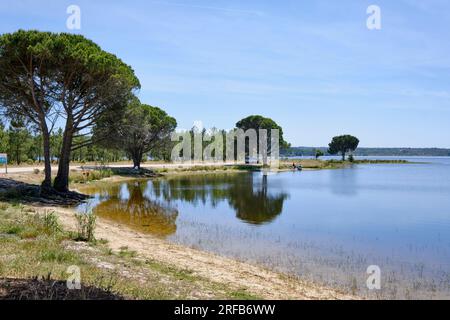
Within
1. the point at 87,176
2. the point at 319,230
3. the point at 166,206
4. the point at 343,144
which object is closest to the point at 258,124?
the point at 87,176

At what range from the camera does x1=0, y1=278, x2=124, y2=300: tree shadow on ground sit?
6.56 metres

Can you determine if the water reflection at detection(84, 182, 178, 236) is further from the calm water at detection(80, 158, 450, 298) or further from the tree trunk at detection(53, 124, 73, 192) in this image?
the tree trunk at detection(53, 124, 73, 192)

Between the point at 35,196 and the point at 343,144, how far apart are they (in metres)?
164

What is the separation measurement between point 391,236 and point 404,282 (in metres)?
8.47

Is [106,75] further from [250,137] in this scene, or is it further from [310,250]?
[250,137]

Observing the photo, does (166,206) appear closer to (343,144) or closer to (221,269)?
(221,269)

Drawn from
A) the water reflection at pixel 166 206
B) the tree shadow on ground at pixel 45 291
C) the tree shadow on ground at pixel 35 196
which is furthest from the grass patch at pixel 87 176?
A: the tree shadow on ground at pixel 45 291

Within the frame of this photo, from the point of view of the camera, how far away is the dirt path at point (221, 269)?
1100 cm

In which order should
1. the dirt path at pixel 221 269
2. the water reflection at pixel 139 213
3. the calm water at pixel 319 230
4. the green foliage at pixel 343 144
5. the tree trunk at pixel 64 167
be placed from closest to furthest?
the dirt path at pixel 221 269
the calm water at pixel 319 230
the water reflection at pixel 139 213
the tree trunk at pixel 64 167
the green foliage at pixel 343 144

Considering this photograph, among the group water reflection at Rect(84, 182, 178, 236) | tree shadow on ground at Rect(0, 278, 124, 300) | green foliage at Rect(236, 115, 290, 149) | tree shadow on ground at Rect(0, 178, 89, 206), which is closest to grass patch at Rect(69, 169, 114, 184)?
water reflection at Rect(84, 182, 178, 236)

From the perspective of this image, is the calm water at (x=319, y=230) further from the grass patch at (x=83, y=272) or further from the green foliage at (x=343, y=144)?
the green foliage at (x=343, y=144)

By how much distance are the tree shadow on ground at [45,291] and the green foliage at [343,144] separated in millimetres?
177561

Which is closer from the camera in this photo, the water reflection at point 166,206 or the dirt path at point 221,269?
the dirt path at point 221,269
